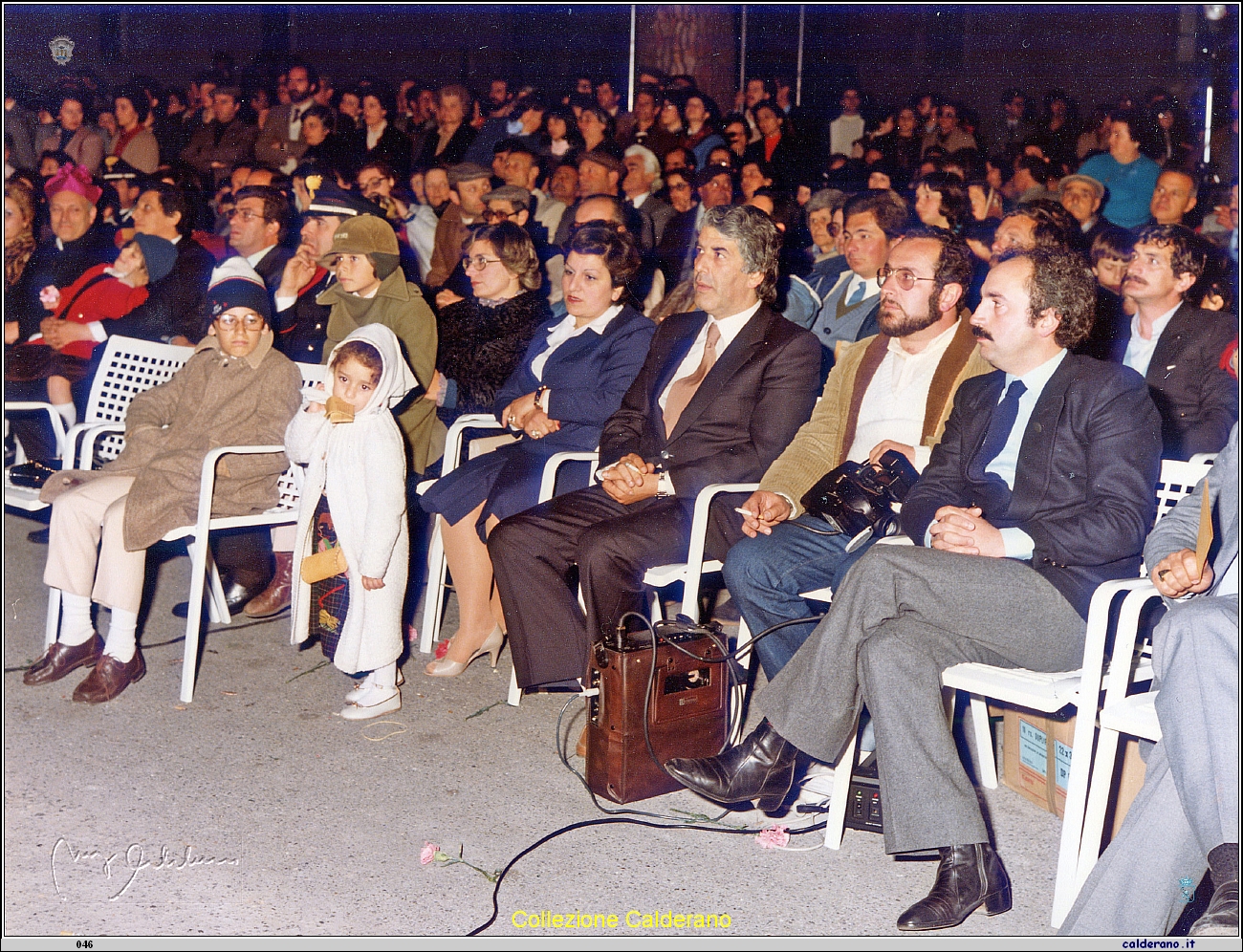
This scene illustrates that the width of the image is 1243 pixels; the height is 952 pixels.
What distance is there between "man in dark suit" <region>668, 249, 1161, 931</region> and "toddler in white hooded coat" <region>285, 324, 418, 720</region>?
1.08m

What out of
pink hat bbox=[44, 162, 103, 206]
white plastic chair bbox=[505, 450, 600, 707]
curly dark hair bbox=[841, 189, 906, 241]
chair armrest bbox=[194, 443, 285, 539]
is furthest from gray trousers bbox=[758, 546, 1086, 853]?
pink hat bbox=[44, 162, 103, 206]

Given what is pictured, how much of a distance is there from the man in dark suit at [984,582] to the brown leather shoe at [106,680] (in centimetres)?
176

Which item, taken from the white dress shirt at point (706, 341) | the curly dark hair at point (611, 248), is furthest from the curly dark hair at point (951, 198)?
the white dress shirt at point (706, 341)

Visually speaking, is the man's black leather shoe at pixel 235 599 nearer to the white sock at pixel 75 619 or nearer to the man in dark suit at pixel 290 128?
the white sock at pixel 75 619

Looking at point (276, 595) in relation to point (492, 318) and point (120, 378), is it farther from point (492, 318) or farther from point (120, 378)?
point (492, 318)

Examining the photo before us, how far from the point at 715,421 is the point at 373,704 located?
1.24 meters

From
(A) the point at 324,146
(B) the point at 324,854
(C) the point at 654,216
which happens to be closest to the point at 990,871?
(B) the point at 324,854

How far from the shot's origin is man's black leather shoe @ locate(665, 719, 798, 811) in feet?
8.87

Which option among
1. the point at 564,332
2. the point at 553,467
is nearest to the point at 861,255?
the point at 564,332

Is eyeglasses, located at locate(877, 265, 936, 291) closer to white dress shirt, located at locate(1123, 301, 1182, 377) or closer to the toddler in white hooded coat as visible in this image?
white dress shirt, located at locate(1123, 301, 1182, 377)

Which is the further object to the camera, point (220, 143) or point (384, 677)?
point (220, 143)

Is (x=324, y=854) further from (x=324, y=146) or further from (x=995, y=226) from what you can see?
(x=324, y=146)

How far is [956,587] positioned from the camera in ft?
8.20

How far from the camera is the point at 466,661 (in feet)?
12.5
